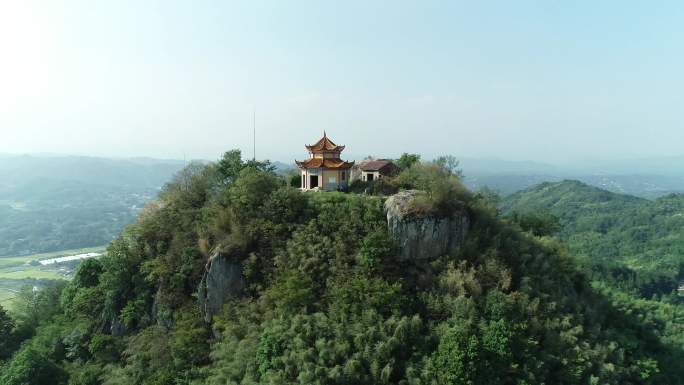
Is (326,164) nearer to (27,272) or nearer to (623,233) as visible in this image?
(27,272)

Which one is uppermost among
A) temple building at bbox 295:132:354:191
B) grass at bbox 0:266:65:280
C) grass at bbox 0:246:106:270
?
temple building at bbox 295:132:354:191

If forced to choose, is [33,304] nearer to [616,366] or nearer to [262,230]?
[262,230]

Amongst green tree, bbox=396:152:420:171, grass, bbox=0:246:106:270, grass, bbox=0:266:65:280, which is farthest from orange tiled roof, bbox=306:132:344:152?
grass, bbox=0:246:106:270

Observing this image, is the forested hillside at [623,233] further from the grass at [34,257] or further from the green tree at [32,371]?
the grass at [34,257]

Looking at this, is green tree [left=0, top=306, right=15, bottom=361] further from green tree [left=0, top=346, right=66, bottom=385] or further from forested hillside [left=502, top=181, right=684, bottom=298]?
forested hillside [left=502, top=181, right=684, bottom=298]

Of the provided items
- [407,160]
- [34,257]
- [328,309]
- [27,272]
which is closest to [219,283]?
[328,309]

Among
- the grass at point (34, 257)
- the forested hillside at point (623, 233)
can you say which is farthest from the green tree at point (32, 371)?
the grass at point (34, 257)
